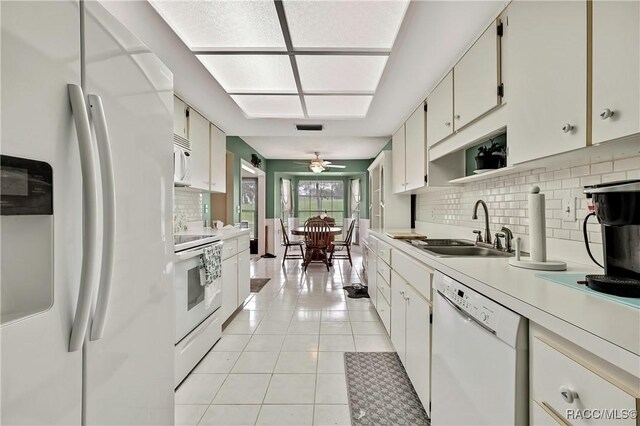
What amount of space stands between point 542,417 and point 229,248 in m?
2.52

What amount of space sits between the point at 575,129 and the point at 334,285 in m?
3.67

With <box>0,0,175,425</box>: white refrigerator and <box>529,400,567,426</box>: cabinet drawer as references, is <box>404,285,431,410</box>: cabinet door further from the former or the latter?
<box>0,0,175,425</box>: white refrigerator

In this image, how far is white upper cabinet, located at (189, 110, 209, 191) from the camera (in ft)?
9.39

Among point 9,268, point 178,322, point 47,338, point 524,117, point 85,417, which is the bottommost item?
point 178,322

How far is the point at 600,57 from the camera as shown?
2.85ft

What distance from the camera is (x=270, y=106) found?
2961 millimetres

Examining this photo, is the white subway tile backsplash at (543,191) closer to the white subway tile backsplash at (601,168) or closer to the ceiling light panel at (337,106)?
the white subway tile backsplash at (601,168)

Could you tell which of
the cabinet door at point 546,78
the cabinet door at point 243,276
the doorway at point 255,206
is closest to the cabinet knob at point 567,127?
the cabinet door at point 546,78

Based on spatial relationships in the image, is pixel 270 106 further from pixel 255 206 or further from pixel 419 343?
pixel 255 206

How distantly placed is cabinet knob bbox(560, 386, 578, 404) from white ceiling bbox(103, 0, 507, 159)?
1690mm

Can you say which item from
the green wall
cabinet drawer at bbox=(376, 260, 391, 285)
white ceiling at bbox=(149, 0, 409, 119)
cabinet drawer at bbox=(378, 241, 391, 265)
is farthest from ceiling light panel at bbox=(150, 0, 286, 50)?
the green wall

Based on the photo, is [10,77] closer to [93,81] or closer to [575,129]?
[93,81]

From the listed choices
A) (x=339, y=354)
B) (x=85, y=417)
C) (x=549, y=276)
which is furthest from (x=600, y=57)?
(x=339, y=354)

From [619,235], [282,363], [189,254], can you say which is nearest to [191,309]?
[189,254]
